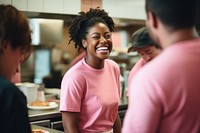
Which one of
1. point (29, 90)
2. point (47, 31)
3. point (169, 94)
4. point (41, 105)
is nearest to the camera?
point (169, 94)

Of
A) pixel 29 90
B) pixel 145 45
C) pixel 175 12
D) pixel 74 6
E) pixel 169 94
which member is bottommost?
pixel 29 90

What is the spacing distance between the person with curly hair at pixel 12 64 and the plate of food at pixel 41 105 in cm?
178

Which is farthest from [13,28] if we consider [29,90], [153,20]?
[29,90]

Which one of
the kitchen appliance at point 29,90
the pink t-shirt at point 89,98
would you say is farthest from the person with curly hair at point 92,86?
the kitchen appliance at point 29,90

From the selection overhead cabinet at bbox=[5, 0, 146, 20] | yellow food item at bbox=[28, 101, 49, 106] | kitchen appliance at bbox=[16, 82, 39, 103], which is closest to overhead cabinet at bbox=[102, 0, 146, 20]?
overhead cabinet at bbox=[5, 0, 146, 20]

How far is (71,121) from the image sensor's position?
6.18ft

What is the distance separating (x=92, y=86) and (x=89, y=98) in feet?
0.24

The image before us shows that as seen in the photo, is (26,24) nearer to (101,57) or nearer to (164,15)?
(164,15)

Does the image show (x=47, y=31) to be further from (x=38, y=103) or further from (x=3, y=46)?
(x=3, y=46)

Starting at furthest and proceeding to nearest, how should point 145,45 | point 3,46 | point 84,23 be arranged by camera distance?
point 84,23, point 145,45, point 3,46

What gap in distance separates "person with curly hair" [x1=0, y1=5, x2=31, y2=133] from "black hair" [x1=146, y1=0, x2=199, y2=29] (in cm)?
43

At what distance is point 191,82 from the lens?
37.8 inches

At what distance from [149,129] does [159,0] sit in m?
0.37

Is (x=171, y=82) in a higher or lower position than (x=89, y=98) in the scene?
higher
